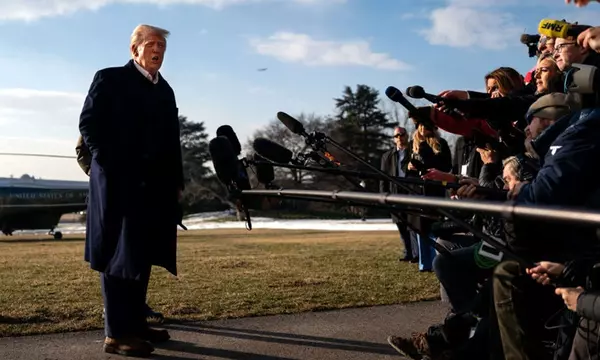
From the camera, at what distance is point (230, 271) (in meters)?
9.02

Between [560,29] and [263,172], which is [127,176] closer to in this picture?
[263,172]

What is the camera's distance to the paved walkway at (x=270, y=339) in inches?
179

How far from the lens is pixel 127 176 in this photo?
469 centimetres

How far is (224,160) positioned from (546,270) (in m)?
1.58

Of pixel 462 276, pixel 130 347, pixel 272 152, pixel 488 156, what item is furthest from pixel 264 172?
pixel 488 156

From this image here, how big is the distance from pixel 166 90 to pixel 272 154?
174cm

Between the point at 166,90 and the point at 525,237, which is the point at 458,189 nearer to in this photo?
the point at 525,237

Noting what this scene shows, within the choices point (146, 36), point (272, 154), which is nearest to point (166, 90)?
point (146, 36)

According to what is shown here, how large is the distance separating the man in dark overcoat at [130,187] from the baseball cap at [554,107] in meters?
2.68

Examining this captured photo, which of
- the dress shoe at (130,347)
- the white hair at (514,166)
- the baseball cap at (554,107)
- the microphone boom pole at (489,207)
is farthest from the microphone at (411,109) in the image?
the dress shoe at (130,347)

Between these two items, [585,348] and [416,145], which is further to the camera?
[416,145]

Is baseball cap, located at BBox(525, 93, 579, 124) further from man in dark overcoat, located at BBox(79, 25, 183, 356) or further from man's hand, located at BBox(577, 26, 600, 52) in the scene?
man in dark overcoat, located at BBox(79, 25, 183, 356)

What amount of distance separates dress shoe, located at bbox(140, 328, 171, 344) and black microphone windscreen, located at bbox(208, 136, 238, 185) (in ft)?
6.59

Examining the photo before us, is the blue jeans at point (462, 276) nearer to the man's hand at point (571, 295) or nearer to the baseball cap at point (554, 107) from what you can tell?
the baseball cap at point (554, 107)
